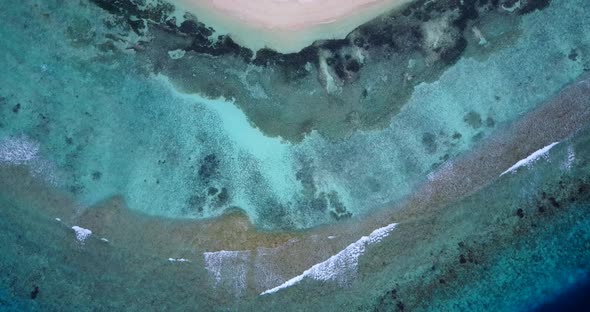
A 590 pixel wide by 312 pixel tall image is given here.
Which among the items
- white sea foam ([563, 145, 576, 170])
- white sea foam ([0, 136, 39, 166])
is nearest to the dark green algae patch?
white sea foam ([563, 145, 576, 170])

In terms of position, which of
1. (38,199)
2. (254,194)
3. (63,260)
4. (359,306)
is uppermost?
(254,194)

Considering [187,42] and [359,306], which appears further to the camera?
[187,42]

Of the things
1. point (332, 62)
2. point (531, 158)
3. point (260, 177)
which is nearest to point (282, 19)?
point (332, 62)

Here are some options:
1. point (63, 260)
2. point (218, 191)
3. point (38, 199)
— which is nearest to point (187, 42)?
point (218, 191)

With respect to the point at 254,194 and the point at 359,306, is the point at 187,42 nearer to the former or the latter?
the point at 254,194

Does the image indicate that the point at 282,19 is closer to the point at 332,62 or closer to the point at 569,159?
the point at 332,62

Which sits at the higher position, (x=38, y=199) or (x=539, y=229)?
(x=539, y=229)
